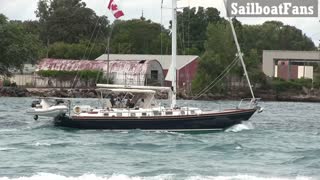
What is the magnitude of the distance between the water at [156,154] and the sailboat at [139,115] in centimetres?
63

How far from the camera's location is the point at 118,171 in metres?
34.9

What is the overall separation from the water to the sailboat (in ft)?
2.07

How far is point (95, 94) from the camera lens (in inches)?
5103

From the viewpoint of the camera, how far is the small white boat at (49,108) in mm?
56250

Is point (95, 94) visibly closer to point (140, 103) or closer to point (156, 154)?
point (140, 103)

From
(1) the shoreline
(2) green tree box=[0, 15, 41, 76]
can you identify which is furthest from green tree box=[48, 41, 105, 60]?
(2) green tree box=[0, 15, 41, 76]

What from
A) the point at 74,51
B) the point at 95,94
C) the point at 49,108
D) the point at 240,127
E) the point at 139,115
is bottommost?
the point at 240,127

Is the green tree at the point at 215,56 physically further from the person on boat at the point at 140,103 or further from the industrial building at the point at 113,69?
the person on boat at the point at 140,103

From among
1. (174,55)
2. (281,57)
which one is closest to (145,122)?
(174,55)

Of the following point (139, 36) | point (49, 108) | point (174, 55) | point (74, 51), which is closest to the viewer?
point (49, 108)

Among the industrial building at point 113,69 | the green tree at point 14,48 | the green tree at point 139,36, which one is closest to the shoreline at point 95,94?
the industrial building at point 113,69

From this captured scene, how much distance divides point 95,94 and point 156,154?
8732 cm

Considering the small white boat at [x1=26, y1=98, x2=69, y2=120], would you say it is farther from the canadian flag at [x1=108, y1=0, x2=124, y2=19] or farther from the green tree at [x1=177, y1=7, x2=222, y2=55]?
the green tree at [x1=177, y1=7, x2=222, y2=55]

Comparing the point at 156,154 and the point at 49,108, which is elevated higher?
the point at 49,108
